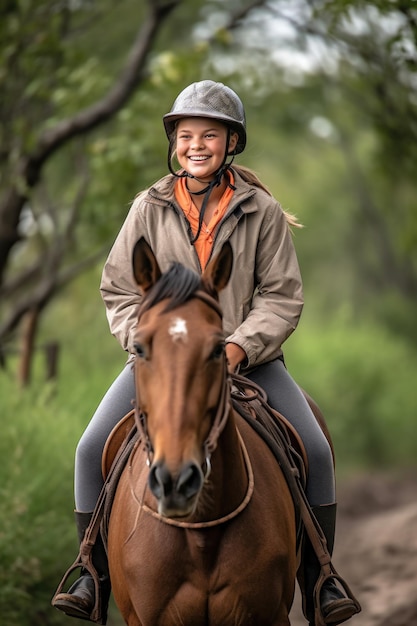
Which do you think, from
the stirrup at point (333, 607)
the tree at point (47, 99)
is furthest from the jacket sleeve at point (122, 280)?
the tree at point (47, 99)

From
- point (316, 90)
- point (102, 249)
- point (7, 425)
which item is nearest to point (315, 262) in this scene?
point (316, 90)

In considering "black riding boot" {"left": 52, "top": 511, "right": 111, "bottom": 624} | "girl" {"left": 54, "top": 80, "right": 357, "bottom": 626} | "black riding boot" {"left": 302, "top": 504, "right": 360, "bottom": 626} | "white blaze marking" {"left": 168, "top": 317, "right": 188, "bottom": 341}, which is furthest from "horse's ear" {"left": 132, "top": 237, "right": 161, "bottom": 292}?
"black riding boot" {"left": 302, "top": 504, "right": 360, "bottom": 626}

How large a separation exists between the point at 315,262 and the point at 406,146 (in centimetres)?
2751

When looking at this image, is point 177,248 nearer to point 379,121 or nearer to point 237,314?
point 237,314

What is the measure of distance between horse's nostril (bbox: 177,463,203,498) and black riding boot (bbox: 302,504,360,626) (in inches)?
69.1

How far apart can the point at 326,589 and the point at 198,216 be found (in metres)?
1.87

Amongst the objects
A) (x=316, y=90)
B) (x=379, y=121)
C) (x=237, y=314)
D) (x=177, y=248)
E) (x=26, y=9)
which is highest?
(x=26, y=9)

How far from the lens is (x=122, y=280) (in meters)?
5.44

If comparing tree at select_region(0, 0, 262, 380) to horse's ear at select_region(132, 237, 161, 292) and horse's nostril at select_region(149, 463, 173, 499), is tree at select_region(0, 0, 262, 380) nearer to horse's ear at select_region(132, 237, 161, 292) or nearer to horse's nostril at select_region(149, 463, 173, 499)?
horse's ear at select_region(132, 237, 161, 292)

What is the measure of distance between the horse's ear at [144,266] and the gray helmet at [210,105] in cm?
112

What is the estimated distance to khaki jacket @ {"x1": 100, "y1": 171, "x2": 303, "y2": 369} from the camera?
5.42 m

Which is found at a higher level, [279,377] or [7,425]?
[279,377]

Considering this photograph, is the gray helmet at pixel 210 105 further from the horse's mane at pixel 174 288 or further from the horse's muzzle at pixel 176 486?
the horse's muzzle at pixel 176 486

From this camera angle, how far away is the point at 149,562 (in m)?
4.81
